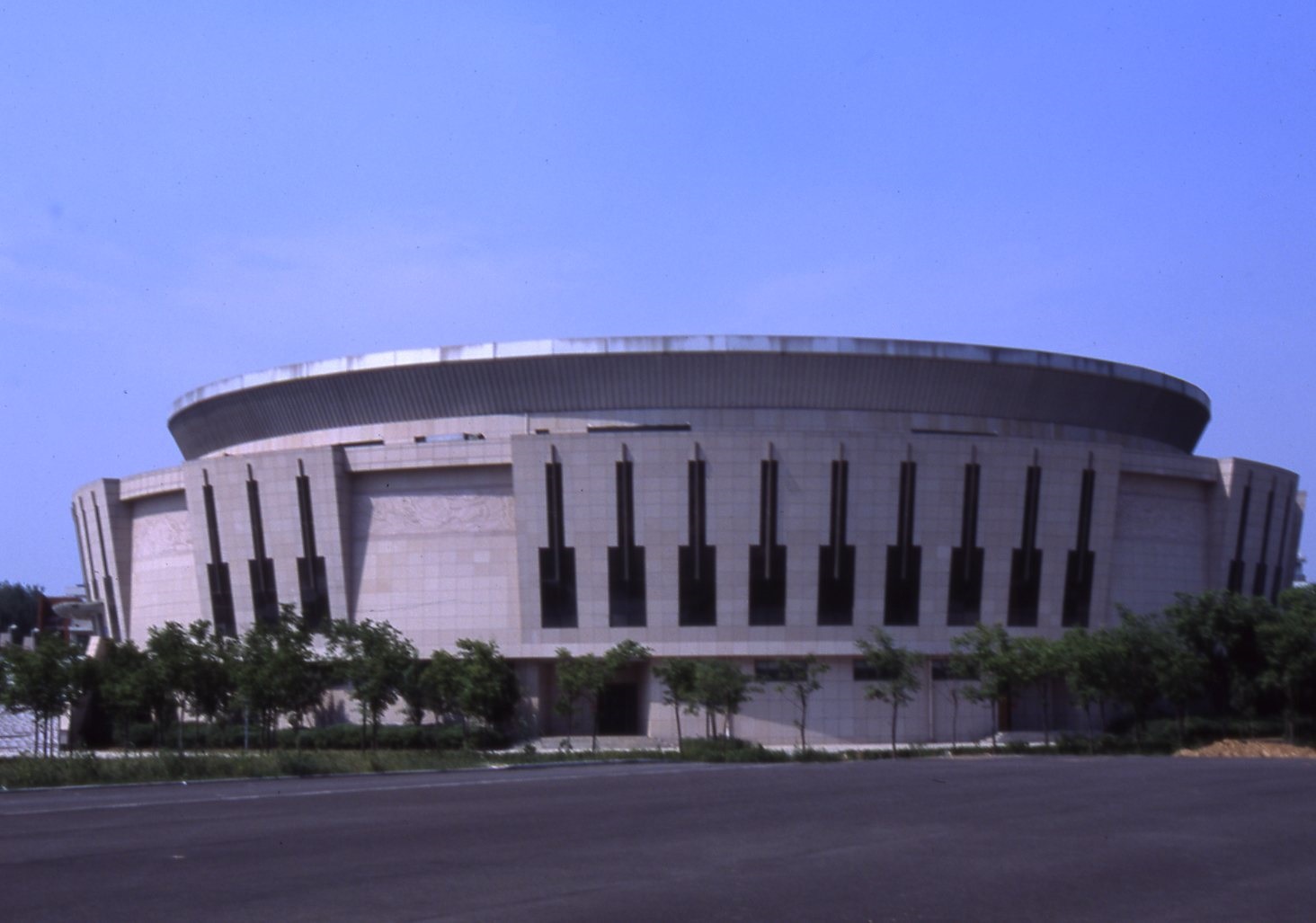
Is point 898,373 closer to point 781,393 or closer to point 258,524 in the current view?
point 781,393

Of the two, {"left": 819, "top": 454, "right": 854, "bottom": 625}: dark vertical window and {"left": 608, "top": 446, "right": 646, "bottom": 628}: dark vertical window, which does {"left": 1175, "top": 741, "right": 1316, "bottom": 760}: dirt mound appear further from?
{"left": 608, "top": 446, "right": 646, "bottom": 628}: dark vertical window

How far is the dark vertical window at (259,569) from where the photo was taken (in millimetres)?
56750

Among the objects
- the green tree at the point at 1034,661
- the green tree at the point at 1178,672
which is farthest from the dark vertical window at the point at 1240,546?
the green tree at the point at 1034,661

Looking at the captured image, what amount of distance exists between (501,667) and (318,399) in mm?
15833

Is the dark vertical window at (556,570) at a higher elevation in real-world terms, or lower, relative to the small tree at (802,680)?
higher

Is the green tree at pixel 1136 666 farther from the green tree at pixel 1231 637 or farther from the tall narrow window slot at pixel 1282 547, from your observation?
the tall narrow window slot at pixel 1282 547

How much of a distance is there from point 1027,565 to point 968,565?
8.94ft

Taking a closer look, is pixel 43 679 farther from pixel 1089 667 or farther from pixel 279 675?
pixel 1089 667

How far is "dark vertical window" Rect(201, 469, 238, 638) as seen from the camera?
5822 centimetres

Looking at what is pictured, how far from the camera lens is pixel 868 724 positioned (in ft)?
176

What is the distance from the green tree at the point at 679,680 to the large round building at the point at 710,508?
8.65 feet

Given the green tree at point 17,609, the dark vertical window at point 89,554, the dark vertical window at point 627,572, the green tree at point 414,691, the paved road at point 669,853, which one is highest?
the green tree at point 17,609

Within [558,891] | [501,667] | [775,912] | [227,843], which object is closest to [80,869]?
[227,843]

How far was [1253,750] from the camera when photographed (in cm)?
4669
